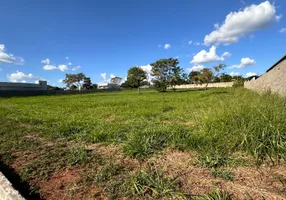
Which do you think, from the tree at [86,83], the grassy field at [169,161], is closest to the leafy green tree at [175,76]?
the grassy field at [169,161]

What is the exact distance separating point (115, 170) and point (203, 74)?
3607cm

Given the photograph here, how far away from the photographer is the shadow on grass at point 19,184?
1.72m

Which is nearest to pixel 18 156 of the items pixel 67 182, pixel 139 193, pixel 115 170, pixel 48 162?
pixel 48 162

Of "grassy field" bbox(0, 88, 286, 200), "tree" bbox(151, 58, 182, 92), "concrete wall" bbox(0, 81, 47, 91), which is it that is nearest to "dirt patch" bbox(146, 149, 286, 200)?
"grassy field" bbox(0, 88, 286, 200)

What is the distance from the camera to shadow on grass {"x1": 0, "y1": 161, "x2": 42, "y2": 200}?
1720 mm

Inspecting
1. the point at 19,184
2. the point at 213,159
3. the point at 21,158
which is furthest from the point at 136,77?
the point at 19,184

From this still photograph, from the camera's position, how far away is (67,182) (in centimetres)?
192

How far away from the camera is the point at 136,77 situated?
3222 centimetres

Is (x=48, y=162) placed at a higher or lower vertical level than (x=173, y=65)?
lower

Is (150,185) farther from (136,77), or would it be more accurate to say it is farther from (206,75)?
(206,75)

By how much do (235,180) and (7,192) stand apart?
2.32m

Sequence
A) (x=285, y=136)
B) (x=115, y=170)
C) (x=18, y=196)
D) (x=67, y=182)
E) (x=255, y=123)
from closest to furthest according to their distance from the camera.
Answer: (x=18, y=196) < (x=67, y=182) < (x=115, y=170) < (x=285, y=136) < (x=255, y=123)

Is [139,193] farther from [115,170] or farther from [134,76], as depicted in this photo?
[134,76]

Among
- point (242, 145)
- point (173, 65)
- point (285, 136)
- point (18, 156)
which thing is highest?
point (173, 65)
